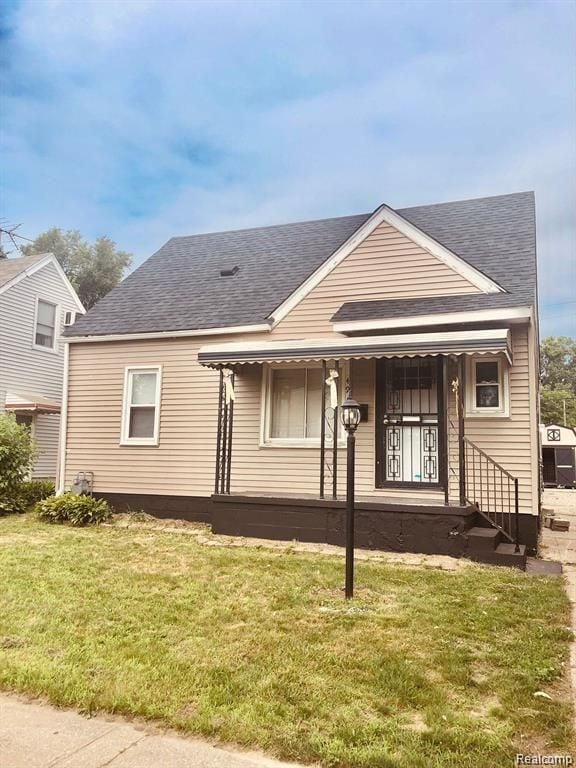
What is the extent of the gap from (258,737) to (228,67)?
15.7 m

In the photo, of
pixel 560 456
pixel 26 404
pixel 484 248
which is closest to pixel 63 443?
pixel 26 404

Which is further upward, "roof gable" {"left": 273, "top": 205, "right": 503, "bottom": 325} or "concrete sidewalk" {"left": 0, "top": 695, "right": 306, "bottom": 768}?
"roof gable" {"left": 273, "top": 205, "right": 503, "bottom": 325}

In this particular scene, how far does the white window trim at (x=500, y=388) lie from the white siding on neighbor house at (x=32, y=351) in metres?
13.5

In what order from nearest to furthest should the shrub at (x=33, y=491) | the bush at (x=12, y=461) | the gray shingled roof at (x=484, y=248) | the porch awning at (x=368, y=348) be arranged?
the porch awning at (x=368, y=348)
the gray shingled roof at (x=484, y=248)
the bush at (x=12, y=461)
the shrub at (x=33, y=491)

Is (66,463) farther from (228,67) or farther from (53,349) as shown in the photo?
(228,67)

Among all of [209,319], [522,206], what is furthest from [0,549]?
[522,206]

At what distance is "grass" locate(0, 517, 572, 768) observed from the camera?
285 cm

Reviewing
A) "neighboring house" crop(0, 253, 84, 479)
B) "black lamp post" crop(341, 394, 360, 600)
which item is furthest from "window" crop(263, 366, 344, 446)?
"neighboring house" crop(0, 253, 84, 479)

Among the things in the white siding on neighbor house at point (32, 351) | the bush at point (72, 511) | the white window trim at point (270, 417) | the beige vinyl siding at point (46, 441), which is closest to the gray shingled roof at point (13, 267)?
the white siding on neighbor house at point (32, 351)

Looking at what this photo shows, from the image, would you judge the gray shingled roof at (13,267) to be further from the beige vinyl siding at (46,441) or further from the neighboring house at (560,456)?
the neighboring house at (560,456)

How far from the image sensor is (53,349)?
18594 millimetres

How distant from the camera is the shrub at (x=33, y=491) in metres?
11.3

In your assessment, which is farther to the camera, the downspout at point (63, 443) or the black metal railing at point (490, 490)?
the downspout at point (63, 443)

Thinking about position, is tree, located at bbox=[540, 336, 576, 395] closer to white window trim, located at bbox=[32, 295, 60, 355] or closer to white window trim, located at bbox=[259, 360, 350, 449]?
white window trim, located at bbox=[32, 295, 60, 355]
